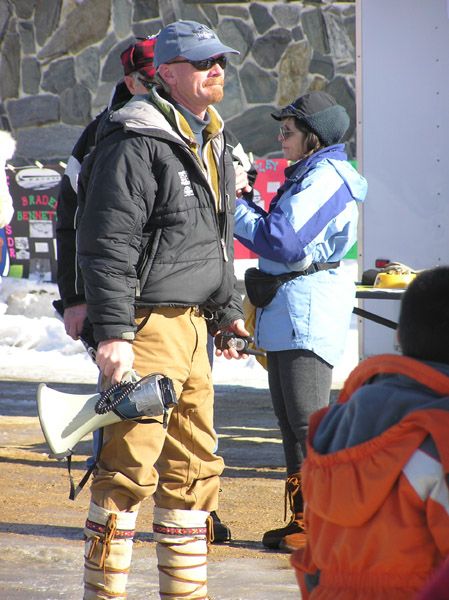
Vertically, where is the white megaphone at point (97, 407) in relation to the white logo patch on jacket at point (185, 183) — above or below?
below

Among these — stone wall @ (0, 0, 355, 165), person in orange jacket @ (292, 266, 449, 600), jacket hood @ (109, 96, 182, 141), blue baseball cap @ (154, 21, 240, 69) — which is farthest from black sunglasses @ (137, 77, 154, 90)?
stone wall @ (0, 0, 355, 165)

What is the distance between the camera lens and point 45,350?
11.4m

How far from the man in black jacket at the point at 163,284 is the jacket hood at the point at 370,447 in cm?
125

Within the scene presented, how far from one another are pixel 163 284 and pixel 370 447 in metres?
1.52

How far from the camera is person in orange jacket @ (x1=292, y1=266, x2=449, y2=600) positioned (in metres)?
2.26

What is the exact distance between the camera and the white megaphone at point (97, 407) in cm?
352

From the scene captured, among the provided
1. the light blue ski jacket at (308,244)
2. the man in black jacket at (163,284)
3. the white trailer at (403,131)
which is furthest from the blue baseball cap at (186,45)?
the white trailer at (403,131)

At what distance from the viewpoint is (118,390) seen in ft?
11.6

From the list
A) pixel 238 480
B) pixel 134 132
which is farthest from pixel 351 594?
pixel 238 480

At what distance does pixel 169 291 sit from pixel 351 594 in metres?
1.54

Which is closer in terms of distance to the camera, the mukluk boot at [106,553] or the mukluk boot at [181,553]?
the mukluk boot at [106,553]

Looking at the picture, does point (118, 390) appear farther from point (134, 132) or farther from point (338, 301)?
point (338, 301)

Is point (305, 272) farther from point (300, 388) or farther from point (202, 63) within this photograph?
point (202, 63)

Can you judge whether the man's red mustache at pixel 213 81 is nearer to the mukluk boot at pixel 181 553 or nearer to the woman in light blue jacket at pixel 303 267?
the woman in light blue jacket at pixel 303 267
